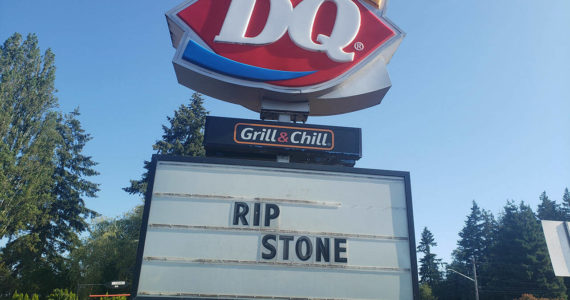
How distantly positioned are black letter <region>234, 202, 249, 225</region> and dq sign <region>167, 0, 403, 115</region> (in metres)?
2.77

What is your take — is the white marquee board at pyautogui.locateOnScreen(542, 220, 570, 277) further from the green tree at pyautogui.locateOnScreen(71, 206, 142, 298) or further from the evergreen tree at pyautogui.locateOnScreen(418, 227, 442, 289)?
the evergreen tree at pyautogui.locateOnScreen(418, 227, 442, 289)

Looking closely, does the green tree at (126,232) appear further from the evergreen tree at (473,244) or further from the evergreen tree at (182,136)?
the evergreen tree at (473,244)

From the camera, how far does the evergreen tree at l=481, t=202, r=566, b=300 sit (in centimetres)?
4234

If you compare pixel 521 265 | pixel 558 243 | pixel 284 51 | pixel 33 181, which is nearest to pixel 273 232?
pixel 558 243

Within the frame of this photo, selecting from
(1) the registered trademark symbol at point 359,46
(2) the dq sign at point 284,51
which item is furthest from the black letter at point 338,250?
(1) the registered trademark symbol at point 359,46

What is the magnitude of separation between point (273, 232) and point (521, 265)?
50.1m

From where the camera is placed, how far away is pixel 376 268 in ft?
19.1

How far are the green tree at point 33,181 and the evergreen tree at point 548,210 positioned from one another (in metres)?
69.5

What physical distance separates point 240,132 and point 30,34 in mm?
35605

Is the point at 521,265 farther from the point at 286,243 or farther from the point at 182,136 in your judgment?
the point at 286,243

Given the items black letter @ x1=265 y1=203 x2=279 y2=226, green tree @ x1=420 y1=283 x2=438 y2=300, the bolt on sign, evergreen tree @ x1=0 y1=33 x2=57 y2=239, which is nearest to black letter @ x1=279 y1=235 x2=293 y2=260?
the bolt on sign

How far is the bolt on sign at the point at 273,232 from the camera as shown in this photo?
5551 mm

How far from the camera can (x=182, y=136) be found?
37062mm

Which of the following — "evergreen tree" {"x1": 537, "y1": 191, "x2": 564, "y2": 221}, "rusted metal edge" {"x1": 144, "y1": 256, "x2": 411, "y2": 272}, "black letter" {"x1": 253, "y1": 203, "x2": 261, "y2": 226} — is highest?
"evergreen tree" {"x1": 537, "y1": 191, "x2": 564, "y2": 221}
